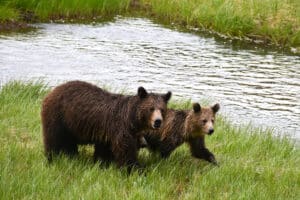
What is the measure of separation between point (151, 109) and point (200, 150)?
1.36 m

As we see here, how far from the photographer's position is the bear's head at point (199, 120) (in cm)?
754

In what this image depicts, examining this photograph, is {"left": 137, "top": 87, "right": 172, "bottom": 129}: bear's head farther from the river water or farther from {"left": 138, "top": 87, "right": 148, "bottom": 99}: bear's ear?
the river water

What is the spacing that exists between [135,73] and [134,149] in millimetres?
8333

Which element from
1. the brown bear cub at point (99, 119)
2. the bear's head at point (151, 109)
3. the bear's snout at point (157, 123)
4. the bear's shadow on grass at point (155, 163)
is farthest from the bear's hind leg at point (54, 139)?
the bear's snout at point (157, 123)

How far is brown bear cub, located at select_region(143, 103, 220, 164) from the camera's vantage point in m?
7.57

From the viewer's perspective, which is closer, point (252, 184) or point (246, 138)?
point (252, 184)

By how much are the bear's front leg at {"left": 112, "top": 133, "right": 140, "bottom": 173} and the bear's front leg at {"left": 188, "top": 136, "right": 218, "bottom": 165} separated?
46.8 inches

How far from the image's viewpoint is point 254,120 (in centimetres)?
1162

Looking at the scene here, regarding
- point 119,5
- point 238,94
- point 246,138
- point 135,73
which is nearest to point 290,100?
point 238,94

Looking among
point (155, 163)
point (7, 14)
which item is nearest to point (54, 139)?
point (155, 163)

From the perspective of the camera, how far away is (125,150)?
6633 mm

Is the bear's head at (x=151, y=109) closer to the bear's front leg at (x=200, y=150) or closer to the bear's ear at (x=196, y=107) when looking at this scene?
the bear's ear at (x=196, y=107)

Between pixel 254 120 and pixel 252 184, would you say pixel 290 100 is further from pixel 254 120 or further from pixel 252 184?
pixel 252 184

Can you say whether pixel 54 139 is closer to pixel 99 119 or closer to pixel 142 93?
pixel 99 119
